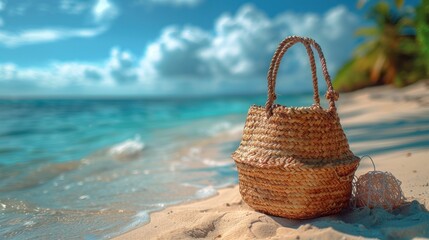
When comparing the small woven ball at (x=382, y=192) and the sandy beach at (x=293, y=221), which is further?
the small woven ball at (x=382, y=192)

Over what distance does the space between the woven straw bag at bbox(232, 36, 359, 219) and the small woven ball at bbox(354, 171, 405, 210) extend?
131mm

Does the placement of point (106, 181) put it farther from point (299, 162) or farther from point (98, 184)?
point (299, 162)

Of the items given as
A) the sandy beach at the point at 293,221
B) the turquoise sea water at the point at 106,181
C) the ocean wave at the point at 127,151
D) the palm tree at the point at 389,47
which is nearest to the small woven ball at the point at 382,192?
the sandy beach at the point at 293,221

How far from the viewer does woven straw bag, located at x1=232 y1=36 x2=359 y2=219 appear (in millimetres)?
2508

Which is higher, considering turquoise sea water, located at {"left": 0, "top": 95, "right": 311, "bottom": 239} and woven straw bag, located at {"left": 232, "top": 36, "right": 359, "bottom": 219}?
woven straw bag, located at {"left": 232, "top": 36, "right": 359, "bottom": 219}

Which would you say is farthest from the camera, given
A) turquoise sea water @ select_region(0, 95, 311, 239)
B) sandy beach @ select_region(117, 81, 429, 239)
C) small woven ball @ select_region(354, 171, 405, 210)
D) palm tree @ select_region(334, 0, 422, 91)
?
A: palm tree @ select_region(334, 0, 422, 91)

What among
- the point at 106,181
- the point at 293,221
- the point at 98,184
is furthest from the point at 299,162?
the point at 106,181

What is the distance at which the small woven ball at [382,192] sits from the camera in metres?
2.66

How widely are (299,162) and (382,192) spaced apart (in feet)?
2.22

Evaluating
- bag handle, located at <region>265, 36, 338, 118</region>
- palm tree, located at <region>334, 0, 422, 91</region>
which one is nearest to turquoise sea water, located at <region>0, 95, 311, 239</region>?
bag handle, located at <region>265, 36, 338, 118</region>

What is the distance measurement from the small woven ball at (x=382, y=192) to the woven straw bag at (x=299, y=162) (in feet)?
0.43

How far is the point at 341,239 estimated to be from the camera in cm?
217

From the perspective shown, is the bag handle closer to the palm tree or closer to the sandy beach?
the sandy beach

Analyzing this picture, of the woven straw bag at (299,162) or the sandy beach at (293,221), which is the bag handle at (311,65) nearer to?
the woven straw bag at (299,162)
